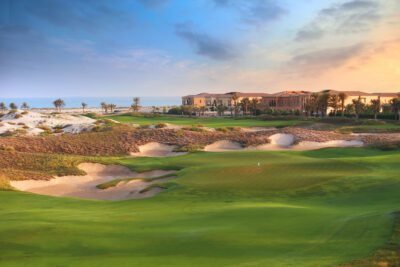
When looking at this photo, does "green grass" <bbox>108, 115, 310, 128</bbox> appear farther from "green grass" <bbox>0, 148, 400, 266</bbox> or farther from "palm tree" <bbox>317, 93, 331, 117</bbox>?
"green grass" <bbox>0, 148, 400, 266</bbox>

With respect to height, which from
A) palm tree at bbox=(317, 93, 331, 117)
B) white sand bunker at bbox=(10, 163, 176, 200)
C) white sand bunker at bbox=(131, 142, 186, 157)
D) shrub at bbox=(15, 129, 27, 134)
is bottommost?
white sand bunker at bbox=(10, 163, 176, 200)

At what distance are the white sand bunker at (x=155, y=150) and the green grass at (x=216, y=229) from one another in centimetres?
2249

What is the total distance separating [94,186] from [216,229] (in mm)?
16763

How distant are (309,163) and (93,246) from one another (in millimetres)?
18668

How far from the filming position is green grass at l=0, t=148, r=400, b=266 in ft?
24.8

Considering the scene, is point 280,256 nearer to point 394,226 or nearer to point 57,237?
point 394,226

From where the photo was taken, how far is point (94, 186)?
24.1 meters

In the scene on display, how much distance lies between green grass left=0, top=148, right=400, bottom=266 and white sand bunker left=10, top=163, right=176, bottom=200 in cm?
351

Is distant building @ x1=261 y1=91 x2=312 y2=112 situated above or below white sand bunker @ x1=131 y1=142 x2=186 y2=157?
above

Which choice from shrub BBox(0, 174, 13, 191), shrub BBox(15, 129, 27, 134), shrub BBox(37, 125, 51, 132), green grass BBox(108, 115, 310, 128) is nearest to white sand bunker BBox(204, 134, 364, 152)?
green grass BBox(108, 115, 310, 128)

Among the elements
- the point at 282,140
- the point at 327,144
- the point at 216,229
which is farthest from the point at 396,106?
the point at 216,229

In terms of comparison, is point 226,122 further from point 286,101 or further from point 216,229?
point 216,229

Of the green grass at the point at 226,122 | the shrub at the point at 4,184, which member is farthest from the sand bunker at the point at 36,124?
the shrub at the point at 4,184

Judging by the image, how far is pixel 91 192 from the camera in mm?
22594
